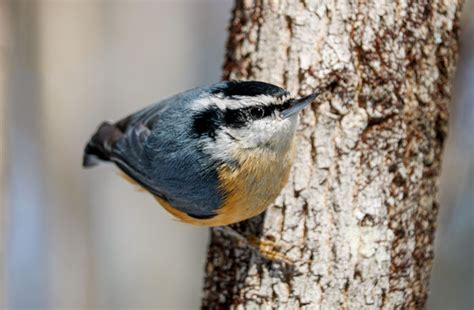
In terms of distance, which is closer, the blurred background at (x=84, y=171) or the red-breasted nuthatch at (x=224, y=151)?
the red-breasted nuthatch at (x=224, y=151)

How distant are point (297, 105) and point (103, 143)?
3.22 feet

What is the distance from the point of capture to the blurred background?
5699 mm


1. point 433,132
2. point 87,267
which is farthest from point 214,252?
point 87,267

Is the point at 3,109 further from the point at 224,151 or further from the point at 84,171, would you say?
the point at 224,151

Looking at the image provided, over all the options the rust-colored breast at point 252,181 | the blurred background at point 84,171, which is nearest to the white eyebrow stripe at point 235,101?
the rust-colored breast at point 252,181

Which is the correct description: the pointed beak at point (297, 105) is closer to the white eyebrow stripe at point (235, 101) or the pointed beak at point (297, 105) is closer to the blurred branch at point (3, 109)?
the white eyebrow stripe at point (235, 101)

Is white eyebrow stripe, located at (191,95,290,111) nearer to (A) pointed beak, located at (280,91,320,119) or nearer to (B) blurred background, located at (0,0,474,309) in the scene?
(A) pointed beak, located at (280,91,320,119)

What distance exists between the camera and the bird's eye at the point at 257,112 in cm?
223

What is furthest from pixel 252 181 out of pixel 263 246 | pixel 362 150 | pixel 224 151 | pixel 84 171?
pixel 84 171

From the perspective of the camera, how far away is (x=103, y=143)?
9.24 feet

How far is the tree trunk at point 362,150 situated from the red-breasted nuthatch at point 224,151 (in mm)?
144

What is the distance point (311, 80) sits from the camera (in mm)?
2396

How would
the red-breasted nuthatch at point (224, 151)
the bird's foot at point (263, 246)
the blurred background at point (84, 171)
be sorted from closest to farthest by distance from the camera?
1. the red-breasted nuthatch at point (224, 151)
2. the bird's foot at point (263, 246)
3. the blurred background at point (84, 171)

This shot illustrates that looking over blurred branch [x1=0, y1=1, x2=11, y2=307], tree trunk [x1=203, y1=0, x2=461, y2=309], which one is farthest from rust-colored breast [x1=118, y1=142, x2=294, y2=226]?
blurred branch [x1=0, y1=1, x2=11, y2=307]
